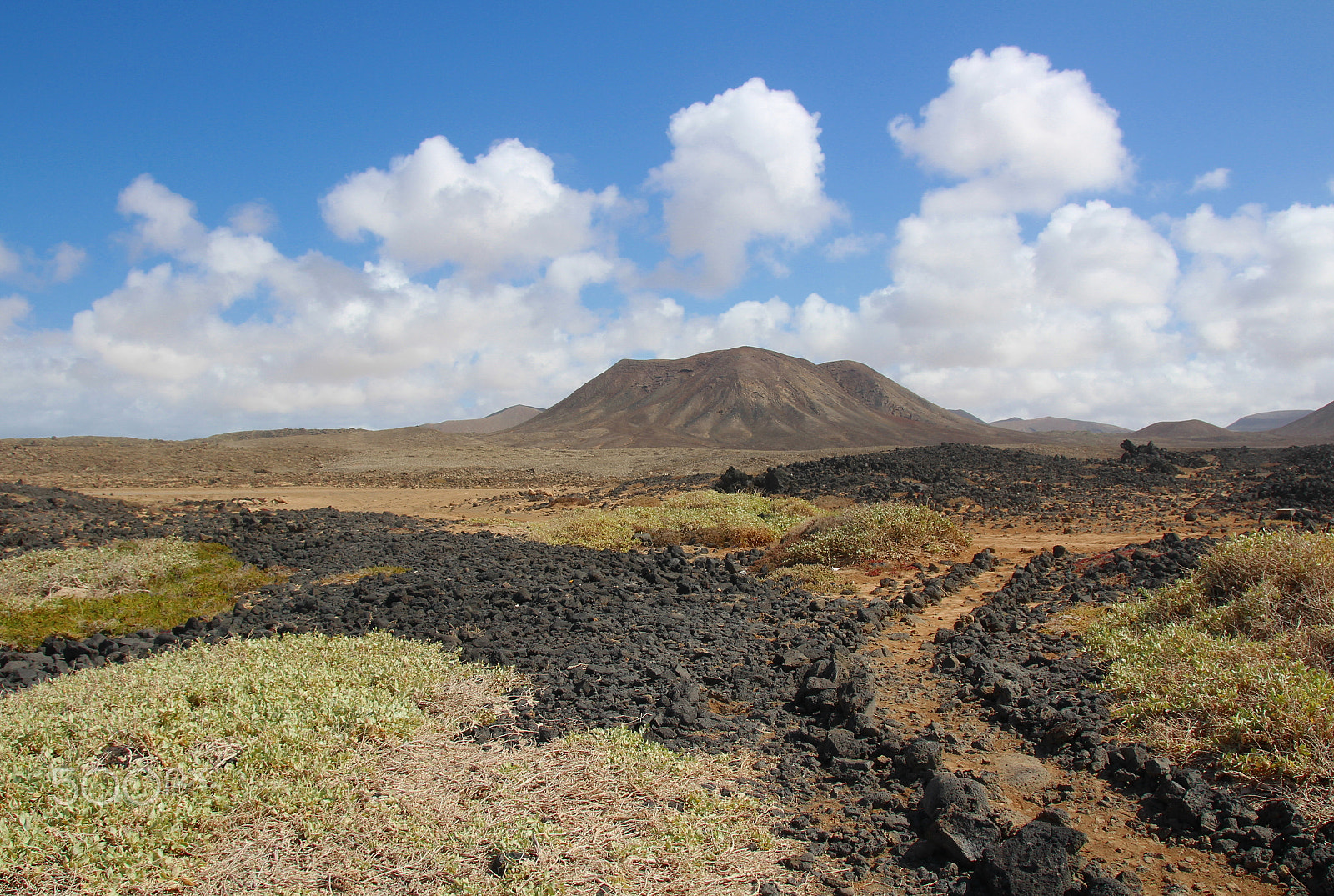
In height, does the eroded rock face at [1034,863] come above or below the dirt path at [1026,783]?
above

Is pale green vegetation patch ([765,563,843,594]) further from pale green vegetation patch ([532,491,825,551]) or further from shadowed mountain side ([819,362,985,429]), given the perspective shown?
shadowed mountain side ([819,362,985,429])

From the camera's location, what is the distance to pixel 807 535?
11.7 m

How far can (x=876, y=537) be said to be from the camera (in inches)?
428

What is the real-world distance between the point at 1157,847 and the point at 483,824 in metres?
3.26

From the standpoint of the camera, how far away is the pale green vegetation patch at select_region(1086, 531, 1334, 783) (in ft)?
12.3

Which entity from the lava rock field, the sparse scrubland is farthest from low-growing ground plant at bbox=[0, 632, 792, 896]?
the sparse scrubland

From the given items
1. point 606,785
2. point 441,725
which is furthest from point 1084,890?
A: point 441,725

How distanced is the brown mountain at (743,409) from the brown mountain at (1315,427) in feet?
132

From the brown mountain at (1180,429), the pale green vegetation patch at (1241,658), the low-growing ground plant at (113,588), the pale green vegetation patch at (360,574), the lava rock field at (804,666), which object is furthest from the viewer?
the brown mountain at (1180,429)

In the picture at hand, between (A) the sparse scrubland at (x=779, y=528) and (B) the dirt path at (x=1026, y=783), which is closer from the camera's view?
(B) the dirt path at (x=1026, y=783)

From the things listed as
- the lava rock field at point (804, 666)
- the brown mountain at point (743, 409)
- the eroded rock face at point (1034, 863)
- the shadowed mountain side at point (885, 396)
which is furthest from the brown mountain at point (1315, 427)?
the eroded rock face at point (1034, 863)

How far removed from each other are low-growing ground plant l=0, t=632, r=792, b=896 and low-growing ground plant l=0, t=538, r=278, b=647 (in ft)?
16.2

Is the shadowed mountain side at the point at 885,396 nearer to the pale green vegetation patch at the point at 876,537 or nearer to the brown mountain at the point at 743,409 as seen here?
the brown mountain at the point at 743,409

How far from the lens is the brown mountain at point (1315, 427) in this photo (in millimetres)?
99000
